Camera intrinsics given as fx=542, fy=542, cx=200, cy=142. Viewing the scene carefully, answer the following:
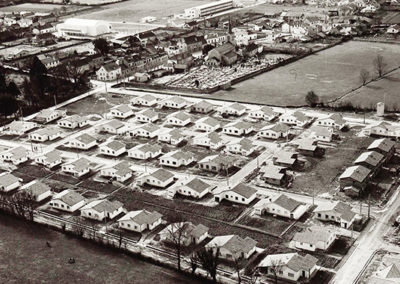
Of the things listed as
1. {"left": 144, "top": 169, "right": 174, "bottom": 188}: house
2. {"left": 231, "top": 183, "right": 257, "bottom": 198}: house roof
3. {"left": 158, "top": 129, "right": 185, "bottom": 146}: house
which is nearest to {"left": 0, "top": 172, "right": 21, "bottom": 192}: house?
{"left": 144, "top": 169, "right": 174, "bottom": 188}: house

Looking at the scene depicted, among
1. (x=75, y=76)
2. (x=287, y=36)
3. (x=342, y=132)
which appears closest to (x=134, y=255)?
(x=342, y=132)

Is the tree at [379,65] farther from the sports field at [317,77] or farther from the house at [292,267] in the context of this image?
the house at [292,267]

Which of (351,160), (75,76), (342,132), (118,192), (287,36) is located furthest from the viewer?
(287,36)

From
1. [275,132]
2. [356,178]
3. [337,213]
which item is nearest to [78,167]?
[275,132]

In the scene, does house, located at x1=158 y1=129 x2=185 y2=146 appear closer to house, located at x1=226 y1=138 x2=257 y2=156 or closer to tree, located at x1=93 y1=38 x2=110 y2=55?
house, located at x1=226 y1=138 x2=257 y2=156

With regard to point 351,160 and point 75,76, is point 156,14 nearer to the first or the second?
point 75,76

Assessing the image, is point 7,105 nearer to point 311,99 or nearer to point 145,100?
point 145,100

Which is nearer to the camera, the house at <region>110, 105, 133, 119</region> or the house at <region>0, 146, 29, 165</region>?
the house at <region>0, 146, 29, 165</region>

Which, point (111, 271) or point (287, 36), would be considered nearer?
point (111, 271)
